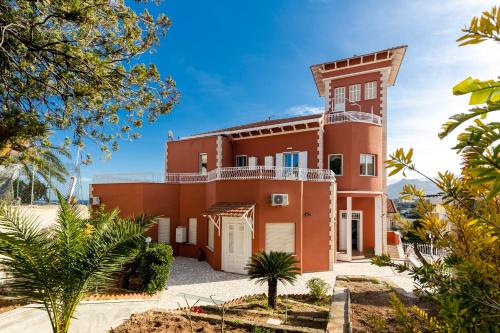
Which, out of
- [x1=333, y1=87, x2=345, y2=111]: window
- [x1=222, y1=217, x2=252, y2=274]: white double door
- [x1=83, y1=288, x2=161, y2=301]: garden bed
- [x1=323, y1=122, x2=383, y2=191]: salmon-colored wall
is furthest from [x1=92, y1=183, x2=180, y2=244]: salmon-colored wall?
[x1=333, y1=87, x2=345, y2=111]: window

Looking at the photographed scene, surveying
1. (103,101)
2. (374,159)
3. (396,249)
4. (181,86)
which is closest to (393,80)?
(374,159)

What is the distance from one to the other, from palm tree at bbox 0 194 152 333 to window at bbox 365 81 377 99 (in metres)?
19.1

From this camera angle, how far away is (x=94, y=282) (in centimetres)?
566

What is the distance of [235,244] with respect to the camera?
14.5 m

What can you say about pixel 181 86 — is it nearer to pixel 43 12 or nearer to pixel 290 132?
pixel 43 12

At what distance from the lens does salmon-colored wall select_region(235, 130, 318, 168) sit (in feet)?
59.2

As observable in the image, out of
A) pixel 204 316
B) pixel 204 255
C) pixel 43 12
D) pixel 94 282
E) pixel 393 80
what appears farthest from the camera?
pixel 393 80

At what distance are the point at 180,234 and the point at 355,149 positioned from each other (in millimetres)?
12361

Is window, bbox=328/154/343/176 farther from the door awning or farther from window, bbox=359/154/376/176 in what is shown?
the door awning

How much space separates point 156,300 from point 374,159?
49.3 feet

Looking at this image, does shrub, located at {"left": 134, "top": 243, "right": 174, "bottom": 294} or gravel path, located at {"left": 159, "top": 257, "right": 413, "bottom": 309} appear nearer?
shrub, located at {"left": 134, "top": 243, "right": 174, "bottom": 294}

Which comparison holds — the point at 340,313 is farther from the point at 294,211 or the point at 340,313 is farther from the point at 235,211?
the point at 294,211

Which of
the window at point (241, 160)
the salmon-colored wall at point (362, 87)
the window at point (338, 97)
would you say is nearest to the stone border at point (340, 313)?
the window at point (241, 160)

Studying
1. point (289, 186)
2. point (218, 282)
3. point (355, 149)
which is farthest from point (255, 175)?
point (355, 149)
